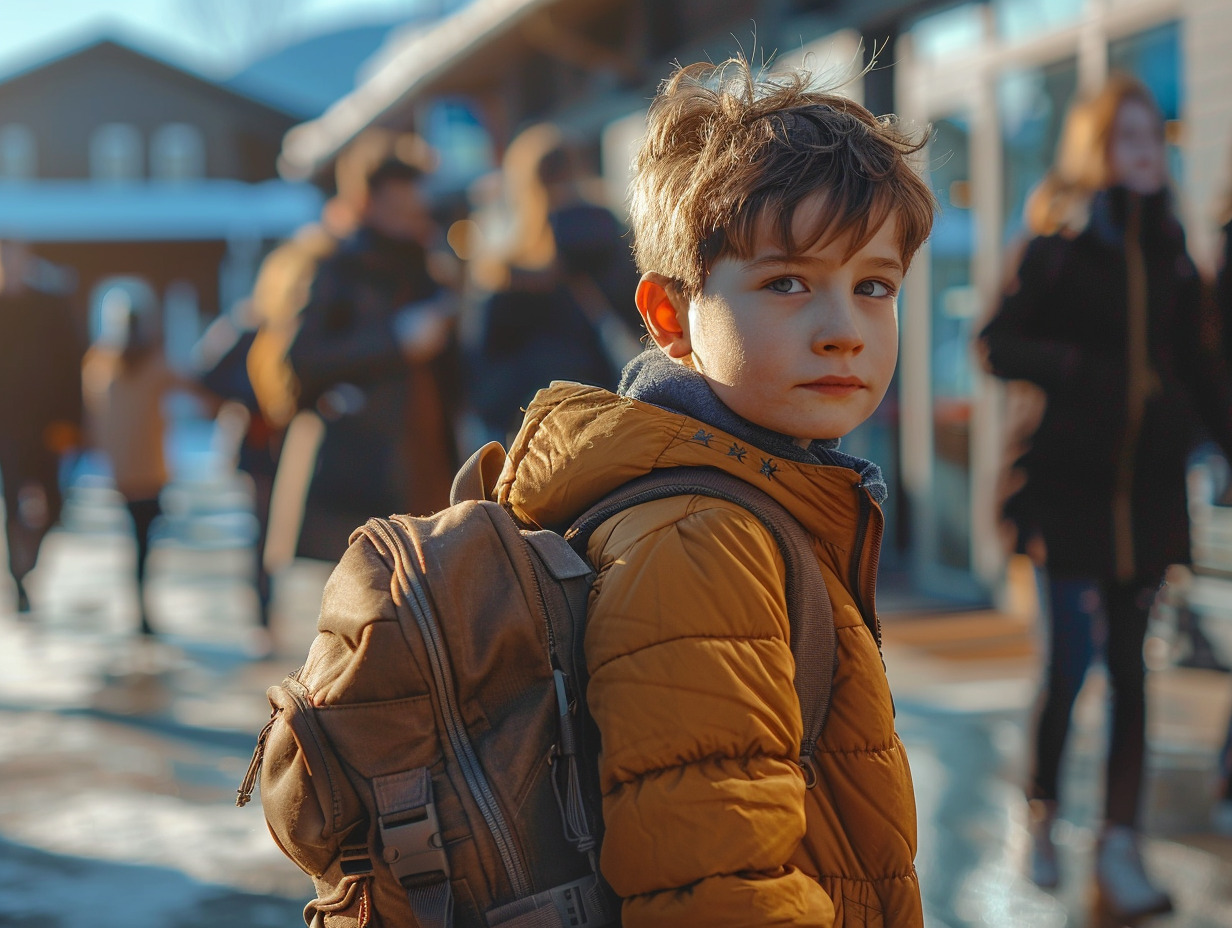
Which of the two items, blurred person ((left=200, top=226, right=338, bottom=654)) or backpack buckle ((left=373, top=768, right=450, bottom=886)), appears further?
blurred person ((left=200, top=226, right=338, bottom=654))

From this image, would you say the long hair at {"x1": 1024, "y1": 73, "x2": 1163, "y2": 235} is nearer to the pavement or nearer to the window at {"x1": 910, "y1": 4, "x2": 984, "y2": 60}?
Result: the pavement

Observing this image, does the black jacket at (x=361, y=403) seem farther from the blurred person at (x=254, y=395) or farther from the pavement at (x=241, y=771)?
the blurred person at (x=254, y=395)

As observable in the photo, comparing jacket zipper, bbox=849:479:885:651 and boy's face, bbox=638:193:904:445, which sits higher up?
boy's face, bbox=638:193:904:445

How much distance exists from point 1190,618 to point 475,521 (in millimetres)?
5201

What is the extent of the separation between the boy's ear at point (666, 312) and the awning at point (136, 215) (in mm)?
33112

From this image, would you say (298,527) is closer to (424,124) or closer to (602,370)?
(602,370)

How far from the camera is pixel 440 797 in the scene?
129 cm

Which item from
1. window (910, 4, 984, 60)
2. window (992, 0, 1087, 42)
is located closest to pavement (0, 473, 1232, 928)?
window (992, 0, 1087, 42)

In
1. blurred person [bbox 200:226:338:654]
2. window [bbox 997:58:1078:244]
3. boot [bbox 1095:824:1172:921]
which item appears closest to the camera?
boot [bbox 1095:824:1172:921]

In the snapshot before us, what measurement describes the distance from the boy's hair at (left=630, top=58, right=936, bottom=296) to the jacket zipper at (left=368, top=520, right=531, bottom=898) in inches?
19.8

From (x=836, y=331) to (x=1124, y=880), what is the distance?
8.23ft

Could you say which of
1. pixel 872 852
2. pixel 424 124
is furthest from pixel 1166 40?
pixel 424 124

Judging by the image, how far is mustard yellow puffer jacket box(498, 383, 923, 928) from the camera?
1.22 m

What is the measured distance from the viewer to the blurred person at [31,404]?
7660 mm
